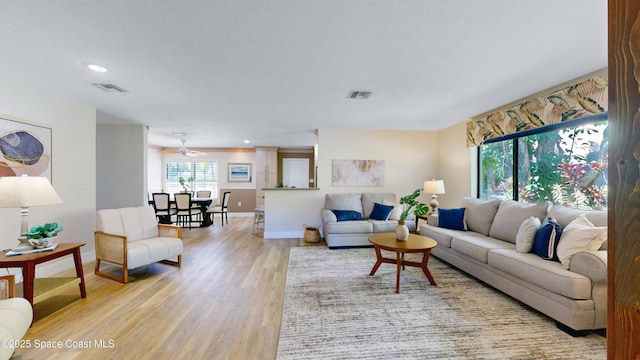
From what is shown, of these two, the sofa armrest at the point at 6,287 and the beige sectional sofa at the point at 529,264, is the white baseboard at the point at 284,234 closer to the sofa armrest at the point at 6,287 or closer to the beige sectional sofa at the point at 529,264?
the beige sectional sofa at the point at 529,264

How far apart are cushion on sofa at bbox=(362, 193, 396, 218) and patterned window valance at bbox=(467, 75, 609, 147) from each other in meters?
1.78

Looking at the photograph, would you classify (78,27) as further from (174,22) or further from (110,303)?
(110,303)

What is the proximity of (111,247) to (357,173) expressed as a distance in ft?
13.8

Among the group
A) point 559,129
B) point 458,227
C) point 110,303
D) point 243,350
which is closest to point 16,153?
point 110,303

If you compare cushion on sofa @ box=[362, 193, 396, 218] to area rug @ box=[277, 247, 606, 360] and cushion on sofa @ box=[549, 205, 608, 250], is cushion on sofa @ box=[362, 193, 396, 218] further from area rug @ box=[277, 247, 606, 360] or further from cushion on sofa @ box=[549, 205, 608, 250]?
cushion on sofa @ box=[549, 205, 608, 250]

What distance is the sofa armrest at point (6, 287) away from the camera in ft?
5.85

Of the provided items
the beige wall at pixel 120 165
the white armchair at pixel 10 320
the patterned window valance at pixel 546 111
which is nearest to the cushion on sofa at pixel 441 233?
the patterned window valance at pixel 546 111

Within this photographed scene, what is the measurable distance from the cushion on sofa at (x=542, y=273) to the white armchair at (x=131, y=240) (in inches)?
154

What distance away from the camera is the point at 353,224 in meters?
→ 4.54

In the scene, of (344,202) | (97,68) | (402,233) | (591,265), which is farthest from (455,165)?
(97,68)

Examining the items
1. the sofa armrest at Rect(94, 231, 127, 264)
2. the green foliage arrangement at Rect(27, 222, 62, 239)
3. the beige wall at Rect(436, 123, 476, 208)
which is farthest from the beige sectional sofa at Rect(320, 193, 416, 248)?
the green foliage arrangement at Rect(27, 222, 62, 239)

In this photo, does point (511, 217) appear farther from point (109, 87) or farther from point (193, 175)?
point (193, 175)

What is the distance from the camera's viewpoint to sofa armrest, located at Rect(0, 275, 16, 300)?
1784 millimetres

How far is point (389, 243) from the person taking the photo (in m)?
3.00
